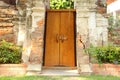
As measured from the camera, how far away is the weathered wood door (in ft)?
26.5

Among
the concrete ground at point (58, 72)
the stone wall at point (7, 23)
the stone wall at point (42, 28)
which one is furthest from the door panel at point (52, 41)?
the stone wall at point (7, 23)

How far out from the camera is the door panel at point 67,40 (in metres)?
8.09

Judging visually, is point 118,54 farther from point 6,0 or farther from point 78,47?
point 6,0

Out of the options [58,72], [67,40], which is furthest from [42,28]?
[58,72]

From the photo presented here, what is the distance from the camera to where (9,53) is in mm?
7441

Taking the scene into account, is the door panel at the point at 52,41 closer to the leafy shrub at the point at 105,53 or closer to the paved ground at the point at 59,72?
the paved ground at the point at 59,72

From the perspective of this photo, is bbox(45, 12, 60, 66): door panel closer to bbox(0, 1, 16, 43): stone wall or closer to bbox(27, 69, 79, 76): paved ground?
bbox(27, 69, 79, 76): paved ground

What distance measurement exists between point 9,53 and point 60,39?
1.54 m

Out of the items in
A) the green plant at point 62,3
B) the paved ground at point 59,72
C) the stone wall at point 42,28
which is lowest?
the paved ground at point 59,72

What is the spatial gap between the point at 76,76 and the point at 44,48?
1.69 m

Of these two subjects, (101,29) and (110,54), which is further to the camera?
(101,29)

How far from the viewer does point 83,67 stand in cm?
719

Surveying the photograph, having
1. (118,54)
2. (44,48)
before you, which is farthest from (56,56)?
(118,54)

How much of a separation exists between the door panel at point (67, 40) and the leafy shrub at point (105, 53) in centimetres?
78
